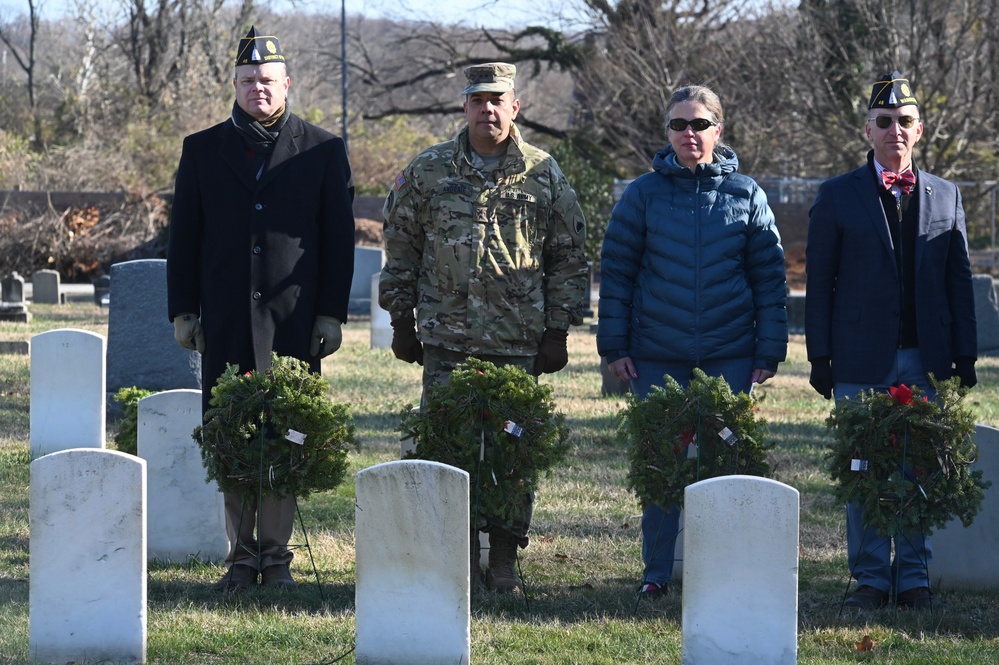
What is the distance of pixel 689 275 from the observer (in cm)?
562

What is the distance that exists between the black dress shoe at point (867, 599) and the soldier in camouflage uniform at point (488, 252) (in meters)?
1.38

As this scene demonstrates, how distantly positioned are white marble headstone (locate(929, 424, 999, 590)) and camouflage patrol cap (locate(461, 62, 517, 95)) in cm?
251

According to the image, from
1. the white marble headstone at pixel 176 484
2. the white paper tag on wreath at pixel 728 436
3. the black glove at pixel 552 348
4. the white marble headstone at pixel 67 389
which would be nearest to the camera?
the white paper tag on wreath at pixel 728 436

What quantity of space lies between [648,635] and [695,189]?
1.82m

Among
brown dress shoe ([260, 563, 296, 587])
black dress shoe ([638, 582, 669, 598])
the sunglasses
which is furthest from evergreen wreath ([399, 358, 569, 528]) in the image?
the sunglasses

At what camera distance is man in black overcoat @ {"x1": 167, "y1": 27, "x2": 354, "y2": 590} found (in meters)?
5.76

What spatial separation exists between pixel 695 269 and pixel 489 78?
1153 millimetres

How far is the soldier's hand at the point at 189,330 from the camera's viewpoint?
5.82m

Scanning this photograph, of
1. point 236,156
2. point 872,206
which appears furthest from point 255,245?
point 872,206

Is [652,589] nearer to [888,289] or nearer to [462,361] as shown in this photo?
[462,361]

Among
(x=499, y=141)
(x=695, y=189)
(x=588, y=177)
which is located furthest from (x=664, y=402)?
(x=588, y=177)

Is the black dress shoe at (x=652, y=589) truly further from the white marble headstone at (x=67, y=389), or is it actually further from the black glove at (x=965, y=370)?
the white marble headstone at (x=67, y=389)

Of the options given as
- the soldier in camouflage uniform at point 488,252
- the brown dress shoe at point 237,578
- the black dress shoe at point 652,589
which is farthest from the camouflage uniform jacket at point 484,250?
the brown dress shoe at point 237,578

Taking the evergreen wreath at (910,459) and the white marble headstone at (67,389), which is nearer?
the evergreen wreath at (910,459)
